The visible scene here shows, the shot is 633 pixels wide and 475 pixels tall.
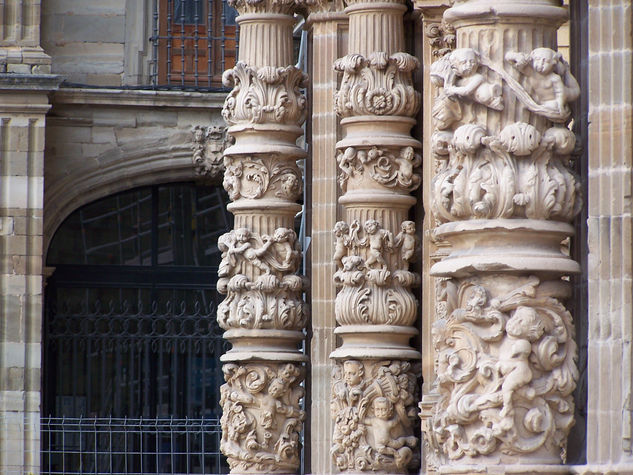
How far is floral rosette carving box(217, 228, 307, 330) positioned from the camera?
13.9 metres

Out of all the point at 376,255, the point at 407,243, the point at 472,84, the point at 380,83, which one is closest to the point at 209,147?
the point at 380,83

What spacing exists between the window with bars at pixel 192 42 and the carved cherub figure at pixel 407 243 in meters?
9.42

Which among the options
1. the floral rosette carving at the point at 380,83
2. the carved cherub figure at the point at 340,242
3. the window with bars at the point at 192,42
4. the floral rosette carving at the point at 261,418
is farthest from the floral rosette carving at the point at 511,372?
the window with bars at the point at 192,42

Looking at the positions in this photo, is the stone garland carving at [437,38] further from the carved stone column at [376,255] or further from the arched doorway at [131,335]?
the arched doorway at [131,335]

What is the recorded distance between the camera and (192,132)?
73.4 feet

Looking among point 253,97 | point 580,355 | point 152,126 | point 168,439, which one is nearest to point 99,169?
point 152,126

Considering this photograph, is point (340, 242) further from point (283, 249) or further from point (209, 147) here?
point (209, 147)

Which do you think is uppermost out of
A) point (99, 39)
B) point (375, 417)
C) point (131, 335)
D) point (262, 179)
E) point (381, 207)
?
point (99, 39)

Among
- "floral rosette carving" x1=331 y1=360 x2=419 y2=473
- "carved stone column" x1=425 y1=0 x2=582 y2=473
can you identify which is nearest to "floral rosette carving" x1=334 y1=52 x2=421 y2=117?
"floral rosette carving" x1=331 y1=360 x2=419 y2=473

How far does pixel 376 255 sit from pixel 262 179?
118 centimetres

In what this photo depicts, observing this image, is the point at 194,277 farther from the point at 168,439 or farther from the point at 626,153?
the point at 626,153

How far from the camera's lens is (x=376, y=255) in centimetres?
1320

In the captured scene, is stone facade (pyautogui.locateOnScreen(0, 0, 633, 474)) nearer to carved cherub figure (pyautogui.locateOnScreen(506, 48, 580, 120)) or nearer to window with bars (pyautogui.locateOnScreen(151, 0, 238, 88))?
carved cherub figure (pyautogui.locateOnScreen(506, 48, 580, 120))

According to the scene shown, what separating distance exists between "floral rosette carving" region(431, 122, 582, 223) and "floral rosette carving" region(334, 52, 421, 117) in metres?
3.97
